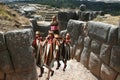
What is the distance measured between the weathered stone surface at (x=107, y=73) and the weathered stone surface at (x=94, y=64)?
405 millimetres

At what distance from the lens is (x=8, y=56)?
19.2 feet

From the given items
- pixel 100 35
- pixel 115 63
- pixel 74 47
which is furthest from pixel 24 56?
pixel 74 47

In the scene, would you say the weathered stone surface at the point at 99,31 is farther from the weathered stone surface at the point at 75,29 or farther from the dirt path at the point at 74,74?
the dirt path at the point at 74,74

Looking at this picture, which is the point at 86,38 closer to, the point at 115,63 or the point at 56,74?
the point at 56,74

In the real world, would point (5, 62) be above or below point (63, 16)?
above

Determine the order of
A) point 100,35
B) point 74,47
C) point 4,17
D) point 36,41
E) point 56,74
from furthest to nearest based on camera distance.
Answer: point 74,47
point 56,74
point 100,35
point 36,41
point 4,17

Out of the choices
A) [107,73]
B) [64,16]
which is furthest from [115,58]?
[64,16]

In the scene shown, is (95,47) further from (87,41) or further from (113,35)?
(113,35)

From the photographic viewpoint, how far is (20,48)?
5840mm

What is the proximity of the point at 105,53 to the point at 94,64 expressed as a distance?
1.21 meters

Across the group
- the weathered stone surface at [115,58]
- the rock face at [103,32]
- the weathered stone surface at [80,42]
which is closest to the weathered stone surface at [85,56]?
the weathered stone surface at [80,42]

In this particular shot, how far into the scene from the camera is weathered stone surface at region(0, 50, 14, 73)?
19.0ft

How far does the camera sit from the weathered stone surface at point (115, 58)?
7.75 m

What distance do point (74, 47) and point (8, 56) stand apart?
613 centimetres
